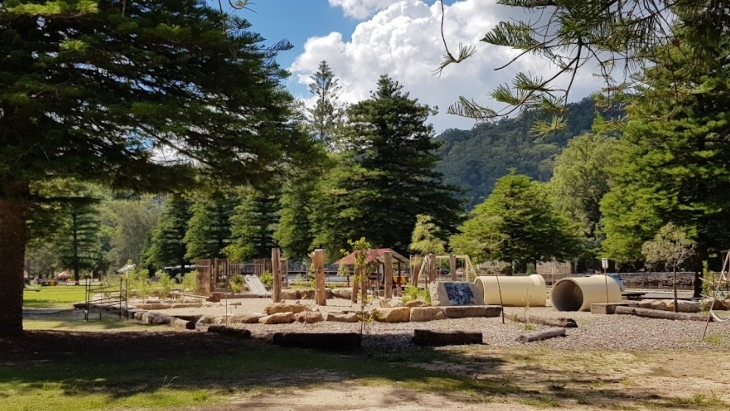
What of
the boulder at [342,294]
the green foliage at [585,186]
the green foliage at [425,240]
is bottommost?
the boulder at [342,294]

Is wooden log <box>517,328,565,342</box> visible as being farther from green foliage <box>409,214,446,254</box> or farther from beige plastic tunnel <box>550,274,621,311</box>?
green foliage <box>409,214,446,254</box>

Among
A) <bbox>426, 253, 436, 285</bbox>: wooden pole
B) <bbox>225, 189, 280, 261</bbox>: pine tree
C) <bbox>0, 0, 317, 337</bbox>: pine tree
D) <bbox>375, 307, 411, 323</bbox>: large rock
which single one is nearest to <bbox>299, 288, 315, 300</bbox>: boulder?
<bbox>426, 253, 436, 285</bbox>: wooden pole

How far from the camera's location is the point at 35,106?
10.7 m

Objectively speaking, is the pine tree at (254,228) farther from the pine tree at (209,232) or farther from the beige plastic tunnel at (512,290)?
the beige plastic tunnel at (512,290)

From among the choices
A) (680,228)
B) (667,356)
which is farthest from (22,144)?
(680,228)

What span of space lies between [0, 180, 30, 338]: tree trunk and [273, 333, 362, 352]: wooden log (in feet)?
17.0

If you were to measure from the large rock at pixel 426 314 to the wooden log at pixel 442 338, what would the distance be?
5224 millimetres

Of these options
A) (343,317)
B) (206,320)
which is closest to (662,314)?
(343,317)

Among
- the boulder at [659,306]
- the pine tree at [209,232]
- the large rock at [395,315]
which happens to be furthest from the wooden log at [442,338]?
the pine tree at [209,232]

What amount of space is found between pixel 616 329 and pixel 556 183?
161 feet

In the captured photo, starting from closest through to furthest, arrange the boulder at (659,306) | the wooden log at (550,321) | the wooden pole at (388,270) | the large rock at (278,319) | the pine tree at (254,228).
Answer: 1. the wooden log at (550,321)
2. the large rock at (278,319)
3. the boulder at (659,306)
4. the wooden pole at (388,270)
5. the pine tree at (254,228)

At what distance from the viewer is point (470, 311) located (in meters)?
19.4

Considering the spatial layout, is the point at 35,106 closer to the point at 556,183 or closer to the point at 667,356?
the point at 667,356

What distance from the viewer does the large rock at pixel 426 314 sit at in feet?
60.7
